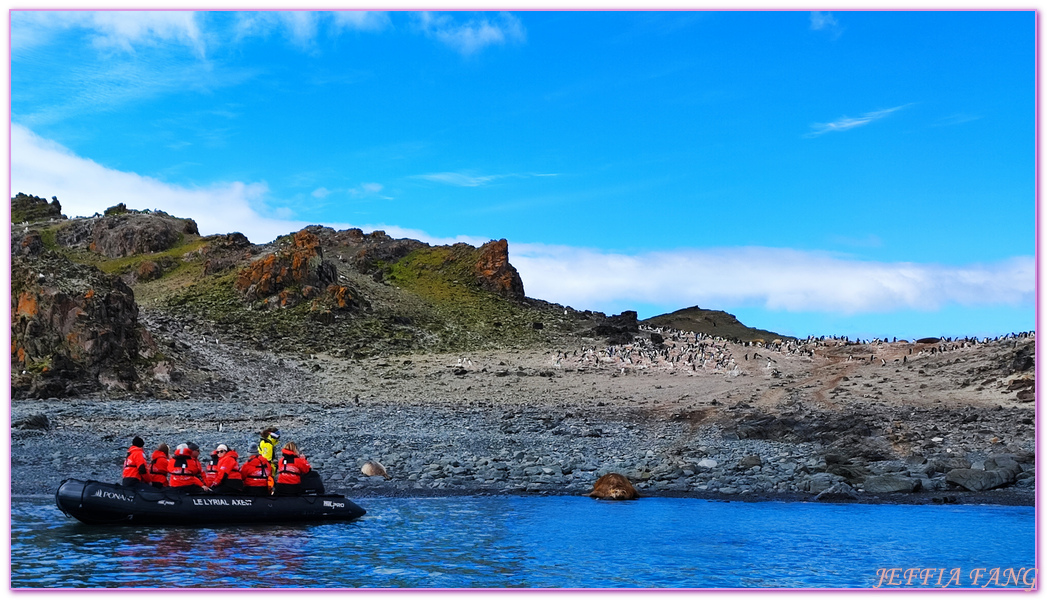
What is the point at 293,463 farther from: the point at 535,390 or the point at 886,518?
the point at 535,390

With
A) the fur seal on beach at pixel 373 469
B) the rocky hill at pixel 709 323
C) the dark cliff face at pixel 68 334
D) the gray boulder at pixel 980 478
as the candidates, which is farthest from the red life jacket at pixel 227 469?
the rocky hill at pixel 709 323

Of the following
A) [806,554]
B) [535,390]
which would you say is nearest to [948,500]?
[806,554]

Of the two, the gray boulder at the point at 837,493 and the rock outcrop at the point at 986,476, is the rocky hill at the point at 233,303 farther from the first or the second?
the rock outcrop at the point at 986,476

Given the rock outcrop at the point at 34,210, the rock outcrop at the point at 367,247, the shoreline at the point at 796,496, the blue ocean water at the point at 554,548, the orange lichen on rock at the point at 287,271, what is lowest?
the blue ocean water at the point at 554,548

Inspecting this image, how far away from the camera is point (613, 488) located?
23.2 meters

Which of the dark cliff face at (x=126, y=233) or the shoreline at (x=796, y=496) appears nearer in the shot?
the shoreline at (x=796, y=496)

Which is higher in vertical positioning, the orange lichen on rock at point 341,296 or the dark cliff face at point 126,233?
the dark cliff face at point 126,233

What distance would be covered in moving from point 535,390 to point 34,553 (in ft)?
106

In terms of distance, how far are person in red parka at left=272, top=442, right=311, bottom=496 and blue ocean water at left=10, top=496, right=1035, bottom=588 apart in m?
0.83

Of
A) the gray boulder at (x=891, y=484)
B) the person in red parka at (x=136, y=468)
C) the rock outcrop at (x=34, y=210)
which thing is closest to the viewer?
the person in red parka at (x=136, y=468)

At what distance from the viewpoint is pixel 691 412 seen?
36344 millimetres

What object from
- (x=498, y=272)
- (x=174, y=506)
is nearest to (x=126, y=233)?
(x=498, y=272)

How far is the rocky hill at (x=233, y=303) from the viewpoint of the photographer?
4469cm

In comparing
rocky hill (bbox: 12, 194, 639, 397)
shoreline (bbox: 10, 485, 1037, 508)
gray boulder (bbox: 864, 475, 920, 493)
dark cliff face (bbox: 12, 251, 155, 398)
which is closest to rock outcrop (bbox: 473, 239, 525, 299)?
rocky hill (bbox: 12, 194, 639, 397)
